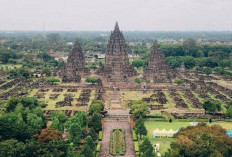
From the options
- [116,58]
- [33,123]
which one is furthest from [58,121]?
[116,58]

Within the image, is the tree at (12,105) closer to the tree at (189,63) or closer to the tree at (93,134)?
the tree at (93,134)

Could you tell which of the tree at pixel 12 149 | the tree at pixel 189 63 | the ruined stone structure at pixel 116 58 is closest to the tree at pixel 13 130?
the tree at pixel 12 149

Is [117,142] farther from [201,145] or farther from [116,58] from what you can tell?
[116,58]

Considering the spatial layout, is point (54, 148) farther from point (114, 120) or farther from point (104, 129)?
point (114, 120)

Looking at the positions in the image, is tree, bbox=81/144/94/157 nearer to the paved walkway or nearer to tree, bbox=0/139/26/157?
the paved walkway

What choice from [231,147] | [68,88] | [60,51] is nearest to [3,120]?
[231,147]

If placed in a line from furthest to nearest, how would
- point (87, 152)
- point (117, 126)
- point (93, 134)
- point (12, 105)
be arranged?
point (12, 105), point (117, 126), point (93, 134), point (87, 152)

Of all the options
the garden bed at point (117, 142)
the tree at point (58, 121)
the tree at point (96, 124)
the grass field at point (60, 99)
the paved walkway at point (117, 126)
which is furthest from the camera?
the grass field at point (60, 99)
